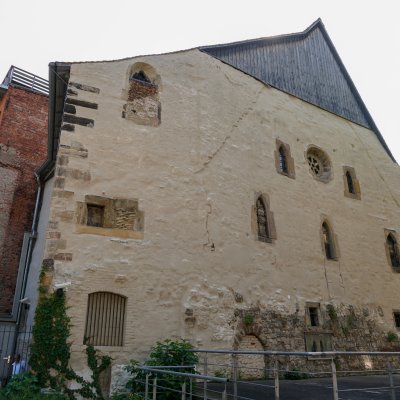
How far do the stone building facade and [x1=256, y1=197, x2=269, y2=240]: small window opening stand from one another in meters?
Answer: 0.04

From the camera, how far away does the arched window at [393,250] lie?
14.4 meters

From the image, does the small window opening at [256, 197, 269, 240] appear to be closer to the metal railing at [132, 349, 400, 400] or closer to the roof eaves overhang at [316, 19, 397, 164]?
the metal railing at [132, 349, 400, 400]

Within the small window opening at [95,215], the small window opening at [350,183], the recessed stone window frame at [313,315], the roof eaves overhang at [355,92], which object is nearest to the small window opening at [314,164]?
the small window opening at [350,183]

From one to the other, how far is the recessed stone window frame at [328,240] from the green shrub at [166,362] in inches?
249

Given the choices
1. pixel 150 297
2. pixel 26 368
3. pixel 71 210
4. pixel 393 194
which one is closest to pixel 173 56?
pixel 71 210

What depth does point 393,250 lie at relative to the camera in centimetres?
1466

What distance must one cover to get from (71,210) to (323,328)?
763 cm

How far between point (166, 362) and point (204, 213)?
12.2ft

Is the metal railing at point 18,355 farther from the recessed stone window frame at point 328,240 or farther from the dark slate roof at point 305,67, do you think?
the dark slate roof at point 305,67

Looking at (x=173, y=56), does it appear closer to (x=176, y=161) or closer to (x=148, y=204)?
(x=176, y=161)

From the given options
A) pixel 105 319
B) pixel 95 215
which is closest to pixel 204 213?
pixel 95 215

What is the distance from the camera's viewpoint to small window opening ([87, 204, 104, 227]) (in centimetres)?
841

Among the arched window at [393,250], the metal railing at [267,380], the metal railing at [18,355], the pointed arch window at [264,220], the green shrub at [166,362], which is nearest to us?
the metal railing at [267,380]

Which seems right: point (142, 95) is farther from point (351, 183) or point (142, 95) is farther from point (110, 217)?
point (351, 183)
